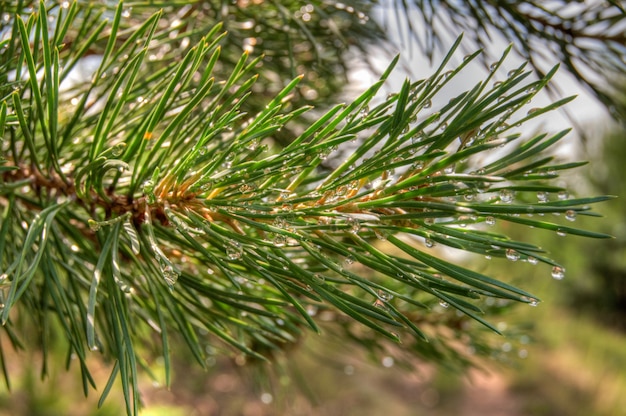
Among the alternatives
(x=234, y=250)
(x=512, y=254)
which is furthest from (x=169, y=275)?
(x=512, y=254)

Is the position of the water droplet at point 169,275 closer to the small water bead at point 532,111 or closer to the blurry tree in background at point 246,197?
the blurry tree in background at point 246,197

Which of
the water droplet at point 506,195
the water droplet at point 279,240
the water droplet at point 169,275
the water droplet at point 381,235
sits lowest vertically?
the water droplet at point 169,275

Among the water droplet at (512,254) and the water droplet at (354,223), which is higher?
the water droplet at (354,223)

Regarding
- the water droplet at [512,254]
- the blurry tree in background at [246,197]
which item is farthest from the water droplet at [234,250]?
Answer: the water droplet at [512,254]

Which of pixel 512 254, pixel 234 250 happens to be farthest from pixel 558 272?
pixel 234 250

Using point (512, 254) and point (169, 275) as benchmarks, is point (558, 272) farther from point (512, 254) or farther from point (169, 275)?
point (169, 275)

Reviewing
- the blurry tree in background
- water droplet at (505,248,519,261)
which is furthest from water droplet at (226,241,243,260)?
water droplet at (505,248,519,261)

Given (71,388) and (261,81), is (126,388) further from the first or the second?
(71,388)

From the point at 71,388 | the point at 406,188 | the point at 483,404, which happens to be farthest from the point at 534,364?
the point at 406,188

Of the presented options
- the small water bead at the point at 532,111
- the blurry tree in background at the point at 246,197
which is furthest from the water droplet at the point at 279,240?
the small water bead at the point at 532,111

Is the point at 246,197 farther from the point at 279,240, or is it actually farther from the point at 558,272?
the point at 558,272

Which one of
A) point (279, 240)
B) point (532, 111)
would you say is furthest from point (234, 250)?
point (532, 111)
